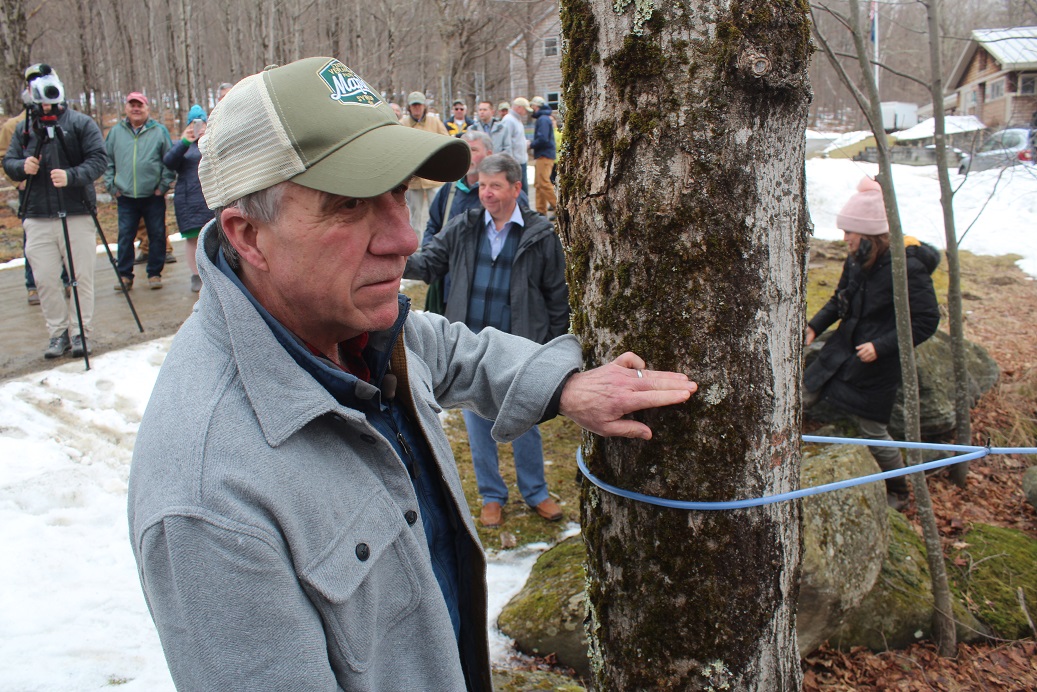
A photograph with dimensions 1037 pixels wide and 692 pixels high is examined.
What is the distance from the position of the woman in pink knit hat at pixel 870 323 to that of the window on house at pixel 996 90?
3288 centimetres

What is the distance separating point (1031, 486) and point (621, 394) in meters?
5.26

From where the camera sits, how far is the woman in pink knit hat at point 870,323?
4.75 meters

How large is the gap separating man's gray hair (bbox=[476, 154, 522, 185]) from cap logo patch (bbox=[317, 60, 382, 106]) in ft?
10.0

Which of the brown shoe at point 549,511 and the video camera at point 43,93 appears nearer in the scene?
the brown shoe at point 549,511

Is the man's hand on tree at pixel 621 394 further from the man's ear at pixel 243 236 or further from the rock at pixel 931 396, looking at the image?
the rock at pixel 931 396

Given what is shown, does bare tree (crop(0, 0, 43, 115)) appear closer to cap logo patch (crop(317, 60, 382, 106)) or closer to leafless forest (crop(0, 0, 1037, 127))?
leafless forest (crop(0, 0, 1037, 127))

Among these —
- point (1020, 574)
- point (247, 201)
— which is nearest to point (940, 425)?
point (1020, 574)

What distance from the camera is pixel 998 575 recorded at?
4.38 meters

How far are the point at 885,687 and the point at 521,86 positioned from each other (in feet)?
165

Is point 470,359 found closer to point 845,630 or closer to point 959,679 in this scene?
point 845,630

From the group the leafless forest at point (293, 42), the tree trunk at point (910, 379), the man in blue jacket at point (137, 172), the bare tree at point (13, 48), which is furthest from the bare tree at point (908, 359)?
the bare tree at point (13, 48)

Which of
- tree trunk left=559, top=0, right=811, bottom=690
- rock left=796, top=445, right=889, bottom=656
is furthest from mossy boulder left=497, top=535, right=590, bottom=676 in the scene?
tree trunk left=559, top=0, right=811, bottom=690

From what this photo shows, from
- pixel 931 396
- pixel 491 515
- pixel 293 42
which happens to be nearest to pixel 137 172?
pixel 491 515

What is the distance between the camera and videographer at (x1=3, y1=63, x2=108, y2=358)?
6406mm
